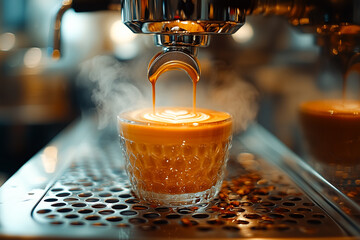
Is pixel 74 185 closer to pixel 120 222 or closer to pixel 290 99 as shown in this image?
pixel 120 222

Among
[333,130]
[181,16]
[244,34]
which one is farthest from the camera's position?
[244,34]

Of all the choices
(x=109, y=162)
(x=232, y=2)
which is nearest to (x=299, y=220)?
(x=232, y=2)

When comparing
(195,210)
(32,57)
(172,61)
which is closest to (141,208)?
(195,210)

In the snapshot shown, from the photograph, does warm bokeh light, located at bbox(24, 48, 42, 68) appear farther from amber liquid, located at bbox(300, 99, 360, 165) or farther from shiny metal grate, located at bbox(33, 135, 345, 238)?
amber liquid, located at bbox(300, 99, 360, 165)

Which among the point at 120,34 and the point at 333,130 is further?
the point at 120,34

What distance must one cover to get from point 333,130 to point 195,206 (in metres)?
0.23

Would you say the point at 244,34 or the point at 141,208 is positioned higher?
the point at 244,34

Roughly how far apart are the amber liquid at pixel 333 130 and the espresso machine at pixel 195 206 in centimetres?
3

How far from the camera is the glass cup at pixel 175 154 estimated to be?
1.69 feet

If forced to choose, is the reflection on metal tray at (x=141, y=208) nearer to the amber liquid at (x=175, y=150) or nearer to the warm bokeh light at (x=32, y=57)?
the amber liquid at (x=175, y=150)

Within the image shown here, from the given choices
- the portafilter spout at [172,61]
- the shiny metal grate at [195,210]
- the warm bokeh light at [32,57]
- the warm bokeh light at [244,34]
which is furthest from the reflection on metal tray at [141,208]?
the warm bokeh light at [32,57]

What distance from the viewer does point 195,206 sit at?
1.73 ft

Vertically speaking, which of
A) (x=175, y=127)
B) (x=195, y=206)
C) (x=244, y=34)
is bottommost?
(x=195, y=206)

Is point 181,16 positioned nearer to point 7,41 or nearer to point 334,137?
point 334,137
